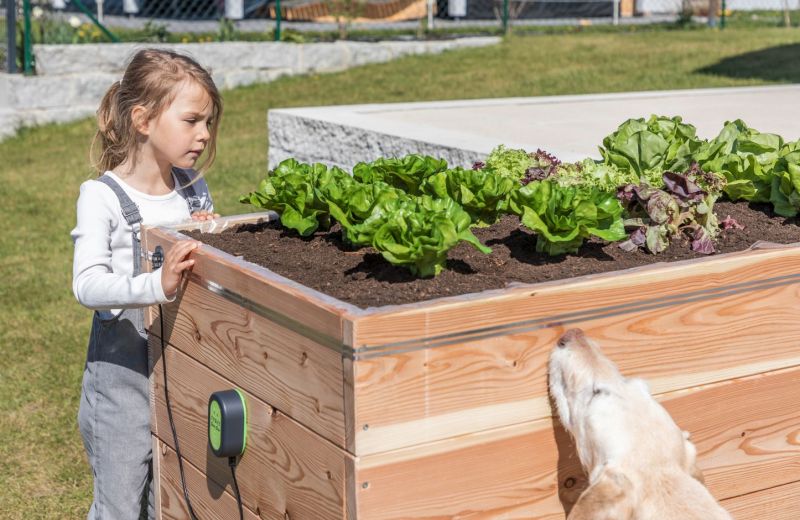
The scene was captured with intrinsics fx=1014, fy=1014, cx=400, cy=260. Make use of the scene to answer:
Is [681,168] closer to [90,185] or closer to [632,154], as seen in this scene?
[632,154]

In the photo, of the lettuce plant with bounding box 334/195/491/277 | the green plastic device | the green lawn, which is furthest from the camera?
the green lawn

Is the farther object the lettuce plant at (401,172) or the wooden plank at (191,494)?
the lettuce plant at (401,172)

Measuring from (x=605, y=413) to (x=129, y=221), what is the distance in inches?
71.9

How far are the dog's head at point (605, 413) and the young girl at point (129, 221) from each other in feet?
5.12

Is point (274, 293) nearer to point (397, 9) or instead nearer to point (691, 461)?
point (691, 461)

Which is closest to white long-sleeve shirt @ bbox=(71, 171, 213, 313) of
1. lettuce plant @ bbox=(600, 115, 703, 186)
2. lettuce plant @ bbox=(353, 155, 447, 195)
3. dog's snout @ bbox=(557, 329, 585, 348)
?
lettuce plant @ bbox=(353, 155, 447, 195)

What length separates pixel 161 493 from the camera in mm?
3582

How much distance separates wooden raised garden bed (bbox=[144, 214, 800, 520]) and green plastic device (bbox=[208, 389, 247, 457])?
4cm

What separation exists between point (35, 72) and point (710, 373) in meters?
11.1

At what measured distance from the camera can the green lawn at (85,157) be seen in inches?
193

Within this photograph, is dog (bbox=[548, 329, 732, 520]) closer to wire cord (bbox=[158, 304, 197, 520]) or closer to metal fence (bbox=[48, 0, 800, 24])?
wire cord (bbox=[158, 304, 197, 520])

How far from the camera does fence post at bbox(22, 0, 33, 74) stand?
12094 millimetres

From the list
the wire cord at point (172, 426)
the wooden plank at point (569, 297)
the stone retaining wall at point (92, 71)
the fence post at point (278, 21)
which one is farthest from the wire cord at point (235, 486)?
the fence post at point (278, 21)

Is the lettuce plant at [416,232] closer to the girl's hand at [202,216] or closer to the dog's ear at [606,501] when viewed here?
the dog's ear at [606,501]
